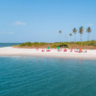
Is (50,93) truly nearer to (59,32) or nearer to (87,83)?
(87,83)

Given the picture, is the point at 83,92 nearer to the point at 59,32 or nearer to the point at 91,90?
the point at 91,90

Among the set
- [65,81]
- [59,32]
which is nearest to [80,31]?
[59,32]

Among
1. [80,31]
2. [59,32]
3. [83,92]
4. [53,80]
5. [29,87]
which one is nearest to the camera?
[83,92]

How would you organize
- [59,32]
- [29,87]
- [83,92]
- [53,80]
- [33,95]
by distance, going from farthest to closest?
1. [59,32]
2. [53,80]
3. [29,87]
4. [83,92]
5. [33,95]

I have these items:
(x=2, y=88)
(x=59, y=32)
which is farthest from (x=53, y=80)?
(x=59, y=32)

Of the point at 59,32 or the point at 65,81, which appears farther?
the point at 59,32

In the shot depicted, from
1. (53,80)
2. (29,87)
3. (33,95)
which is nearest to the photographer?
(33,95)

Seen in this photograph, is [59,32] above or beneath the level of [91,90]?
above

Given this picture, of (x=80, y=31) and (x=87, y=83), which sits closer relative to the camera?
(x=87, y=83)

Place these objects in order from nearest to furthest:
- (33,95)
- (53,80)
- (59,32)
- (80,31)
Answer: (33,95) → (53,80) → (80,31) → (59,32)
